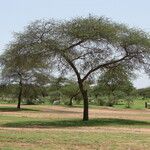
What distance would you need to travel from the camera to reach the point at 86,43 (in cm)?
3584

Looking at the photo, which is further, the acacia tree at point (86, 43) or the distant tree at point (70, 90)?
the distant tree at point (70, 90)

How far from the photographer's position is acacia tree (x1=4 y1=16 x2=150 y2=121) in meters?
34.8

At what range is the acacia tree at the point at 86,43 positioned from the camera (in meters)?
34.8

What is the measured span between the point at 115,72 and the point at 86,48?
445cm

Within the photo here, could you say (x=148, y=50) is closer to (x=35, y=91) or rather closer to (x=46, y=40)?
(x=46, y=40)

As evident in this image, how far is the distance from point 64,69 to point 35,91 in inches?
1067

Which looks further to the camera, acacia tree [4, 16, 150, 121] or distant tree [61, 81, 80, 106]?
distant tree [61, 81, 80, 106]

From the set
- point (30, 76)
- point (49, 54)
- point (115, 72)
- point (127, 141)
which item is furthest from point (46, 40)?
point (30, 76)

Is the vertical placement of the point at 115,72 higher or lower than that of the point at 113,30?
lower

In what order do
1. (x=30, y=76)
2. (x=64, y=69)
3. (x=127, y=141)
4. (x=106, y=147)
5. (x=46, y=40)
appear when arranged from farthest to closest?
(x=30, y=76), (x=64, y=69), (x=46, y=40), (x=127, y=141), (x=106, y=147)

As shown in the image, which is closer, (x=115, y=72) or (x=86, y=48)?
(x=86, y=48)

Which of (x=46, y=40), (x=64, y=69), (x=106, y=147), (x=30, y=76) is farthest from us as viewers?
(x=30, y=76)

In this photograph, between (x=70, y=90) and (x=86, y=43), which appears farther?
(x=70, y=90)

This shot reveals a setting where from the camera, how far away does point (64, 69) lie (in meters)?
37.5
